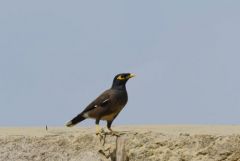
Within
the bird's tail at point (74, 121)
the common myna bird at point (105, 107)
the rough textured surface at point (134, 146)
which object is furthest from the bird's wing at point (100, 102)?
the rough textured surface at point (134, 146)

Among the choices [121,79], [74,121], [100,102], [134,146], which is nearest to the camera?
[134,146]

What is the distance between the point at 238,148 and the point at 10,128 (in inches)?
128

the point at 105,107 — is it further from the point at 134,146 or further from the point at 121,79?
the point at 134,146

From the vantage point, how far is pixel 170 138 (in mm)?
7379

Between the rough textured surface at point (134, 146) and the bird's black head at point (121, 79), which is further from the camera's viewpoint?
the bird's black head at point (121, 79)

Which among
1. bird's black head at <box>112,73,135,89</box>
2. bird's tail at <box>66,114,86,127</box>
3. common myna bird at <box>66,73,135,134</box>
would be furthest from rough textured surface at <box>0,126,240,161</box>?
bird's black head at <box>112,73,135,89</box>

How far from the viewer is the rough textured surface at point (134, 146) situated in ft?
23.8

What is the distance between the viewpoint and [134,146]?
24.3 ft

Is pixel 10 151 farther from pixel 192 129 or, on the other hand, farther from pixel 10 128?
pixel 192 129

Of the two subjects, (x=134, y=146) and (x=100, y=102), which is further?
(x=100, y=102)

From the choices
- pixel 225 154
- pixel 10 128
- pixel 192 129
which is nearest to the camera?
pixel 225 154

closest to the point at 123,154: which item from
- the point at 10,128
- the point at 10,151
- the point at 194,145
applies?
the point at 194,145

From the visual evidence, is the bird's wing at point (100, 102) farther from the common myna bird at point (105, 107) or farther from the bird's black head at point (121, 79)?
the bird's black head at point (121, 79)

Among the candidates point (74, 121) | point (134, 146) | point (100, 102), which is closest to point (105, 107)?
point (100, 102)
